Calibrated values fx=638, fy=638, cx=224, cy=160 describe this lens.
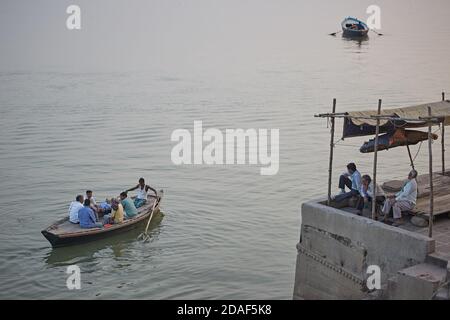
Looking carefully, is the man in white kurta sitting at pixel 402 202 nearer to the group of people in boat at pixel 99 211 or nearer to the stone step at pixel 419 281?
the stone step at pixel 419 281

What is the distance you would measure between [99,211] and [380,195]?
7.39 meters

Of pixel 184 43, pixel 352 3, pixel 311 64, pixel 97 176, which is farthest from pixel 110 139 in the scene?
pixel 352 3

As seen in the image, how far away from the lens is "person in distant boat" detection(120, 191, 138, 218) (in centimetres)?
1558

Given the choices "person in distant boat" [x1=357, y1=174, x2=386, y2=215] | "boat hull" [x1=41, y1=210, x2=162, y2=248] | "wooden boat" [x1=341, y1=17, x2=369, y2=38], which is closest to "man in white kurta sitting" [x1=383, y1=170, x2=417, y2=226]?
"person in distant boat" [x1=357, y1=174, x2=386, y2=215]

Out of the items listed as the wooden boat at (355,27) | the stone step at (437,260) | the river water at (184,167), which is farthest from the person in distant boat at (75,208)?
the wooden boat at (355,27)

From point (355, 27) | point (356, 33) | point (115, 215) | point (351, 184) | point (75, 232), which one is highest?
point (355, 27)

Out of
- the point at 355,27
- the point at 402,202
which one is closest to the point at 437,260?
the point at 402,202

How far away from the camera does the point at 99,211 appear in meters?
15.6

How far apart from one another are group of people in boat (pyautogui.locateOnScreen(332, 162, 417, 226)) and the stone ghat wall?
0.67 meters

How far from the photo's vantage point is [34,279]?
13906 mm

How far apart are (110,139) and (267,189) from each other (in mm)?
9485

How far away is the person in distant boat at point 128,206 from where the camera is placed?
15.6 m

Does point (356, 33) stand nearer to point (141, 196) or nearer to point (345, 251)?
point (141, 196)
